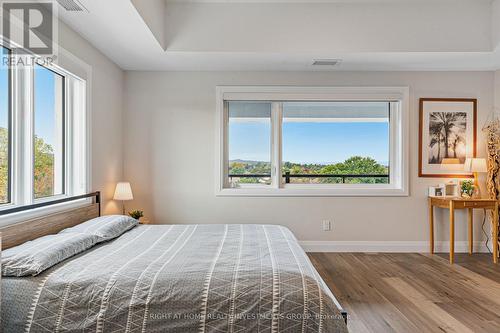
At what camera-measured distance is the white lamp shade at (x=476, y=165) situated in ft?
13.7

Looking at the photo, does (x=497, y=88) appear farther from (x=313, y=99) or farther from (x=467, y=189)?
(x=313, y=99)

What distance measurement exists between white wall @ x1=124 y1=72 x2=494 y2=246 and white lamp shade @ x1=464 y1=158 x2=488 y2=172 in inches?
13.9

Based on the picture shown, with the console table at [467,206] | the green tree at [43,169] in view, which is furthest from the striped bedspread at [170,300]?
the console table at [467,206]

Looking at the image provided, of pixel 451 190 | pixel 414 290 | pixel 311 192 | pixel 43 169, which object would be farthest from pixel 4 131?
pixel 451 190

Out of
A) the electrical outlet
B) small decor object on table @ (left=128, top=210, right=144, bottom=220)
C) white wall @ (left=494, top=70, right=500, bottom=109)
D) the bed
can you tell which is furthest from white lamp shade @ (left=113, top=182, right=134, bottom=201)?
white wall @ (left=494, top=70, right=500, bottom=109)

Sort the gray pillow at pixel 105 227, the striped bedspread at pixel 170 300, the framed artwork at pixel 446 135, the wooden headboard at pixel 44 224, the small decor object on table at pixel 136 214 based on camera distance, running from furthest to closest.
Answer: the framed artwork at pixel 446 135
the small decor object on table at pixel 136 214
the gray pillow at pixel 105 227
the wooden headboard at pixel 44 224
the striped bedspread at pixel 170 300

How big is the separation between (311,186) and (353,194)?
54 cm

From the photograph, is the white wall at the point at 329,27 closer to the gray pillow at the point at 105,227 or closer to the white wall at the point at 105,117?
the white wall at the point at 105,117

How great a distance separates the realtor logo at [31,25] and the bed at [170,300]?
1.61m

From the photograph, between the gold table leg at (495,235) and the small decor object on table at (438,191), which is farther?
the small decor object on table at (438,191)

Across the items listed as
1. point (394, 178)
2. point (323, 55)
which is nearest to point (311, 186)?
point (394, 178)

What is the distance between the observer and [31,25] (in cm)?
253

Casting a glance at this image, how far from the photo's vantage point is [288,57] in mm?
3805

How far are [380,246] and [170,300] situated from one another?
3478 millimetres
